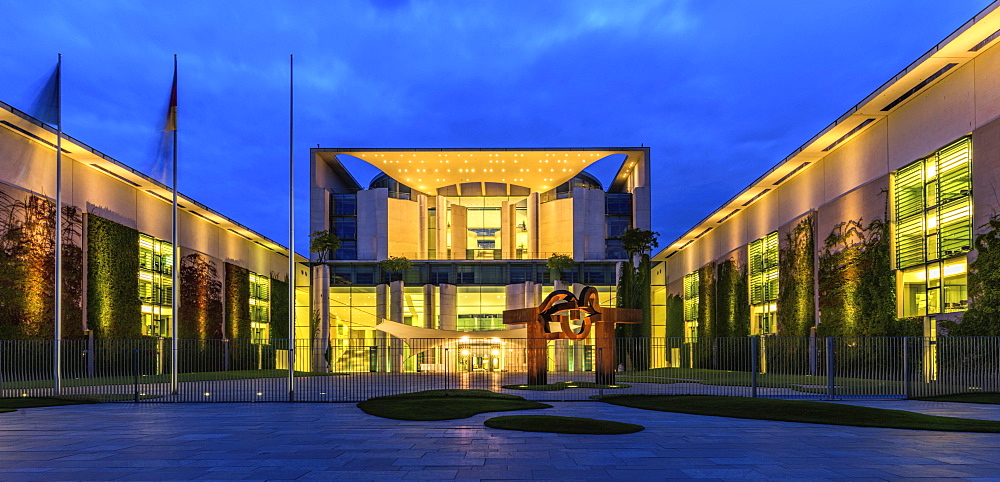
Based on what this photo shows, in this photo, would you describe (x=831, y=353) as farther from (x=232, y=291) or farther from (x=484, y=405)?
(x=232, y=291)

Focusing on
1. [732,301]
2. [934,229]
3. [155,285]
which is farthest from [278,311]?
[934,229]

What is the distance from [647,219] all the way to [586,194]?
6.41 meters

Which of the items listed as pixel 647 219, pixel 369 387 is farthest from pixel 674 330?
pixel 369 387

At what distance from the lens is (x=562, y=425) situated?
17141 millimetres

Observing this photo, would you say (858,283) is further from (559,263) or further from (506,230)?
(506,230)

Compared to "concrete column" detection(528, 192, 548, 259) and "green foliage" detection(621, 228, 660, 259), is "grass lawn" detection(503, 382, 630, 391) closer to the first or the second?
"green foliage" detection(621, 228, 660, 259)

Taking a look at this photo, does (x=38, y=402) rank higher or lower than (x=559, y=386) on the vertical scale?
higher

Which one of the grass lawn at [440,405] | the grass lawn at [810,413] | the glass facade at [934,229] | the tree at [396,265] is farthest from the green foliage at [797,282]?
the tree at [396,265]

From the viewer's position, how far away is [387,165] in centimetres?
7656

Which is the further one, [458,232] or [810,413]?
[458,232]

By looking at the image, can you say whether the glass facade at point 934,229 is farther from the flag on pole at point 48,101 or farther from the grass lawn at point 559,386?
the flag on pole at point 48,101

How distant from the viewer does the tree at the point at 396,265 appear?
7006 cm

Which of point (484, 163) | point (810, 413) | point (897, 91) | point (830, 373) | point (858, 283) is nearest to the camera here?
point (810, 413)

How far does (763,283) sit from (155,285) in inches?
1617
